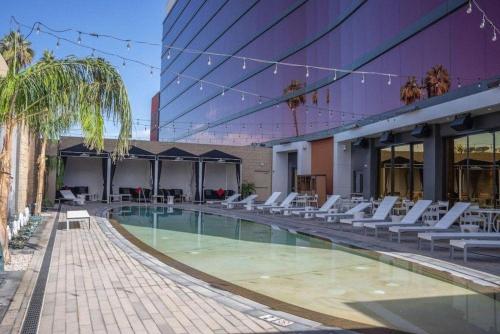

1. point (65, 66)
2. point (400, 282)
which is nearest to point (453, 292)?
point (400, 282)

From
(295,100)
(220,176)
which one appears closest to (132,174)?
(220,176)

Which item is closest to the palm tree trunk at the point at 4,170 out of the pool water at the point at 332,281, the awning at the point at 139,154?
the pool water at the point at 332,281

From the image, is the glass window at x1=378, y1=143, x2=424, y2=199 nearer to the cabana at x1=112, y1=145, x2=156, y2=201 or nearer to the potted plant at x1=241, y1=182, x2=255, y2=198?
the potted plant at x1=241, y1=182, x2=255, y2=198

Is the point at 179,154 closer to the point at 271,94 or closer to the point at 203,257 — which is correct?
the point at 271,94

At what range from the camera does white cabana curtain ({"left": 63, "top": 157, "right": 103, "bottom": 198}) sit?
23.2 metres

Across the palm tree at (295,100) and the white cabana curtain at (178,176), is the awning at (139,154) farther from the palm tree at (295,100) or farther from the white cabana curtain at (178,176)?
the palm tree at (295,100)

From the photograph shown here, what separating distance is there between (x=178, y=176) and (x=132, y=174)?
2.44 m

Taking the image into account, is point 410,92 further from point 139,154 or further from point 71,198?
point 71,198

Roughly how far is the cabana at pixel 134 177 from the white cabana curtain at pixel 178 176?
836 mm

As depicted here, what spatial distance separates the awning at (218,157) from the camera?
23.1 meters

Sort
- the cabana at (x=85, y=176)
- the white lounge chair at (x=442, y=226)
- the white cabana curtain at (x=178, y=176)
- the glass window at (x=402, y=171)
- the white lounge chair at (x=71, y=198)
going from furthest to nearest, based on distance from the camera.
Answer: the white cabana curtain at (x=178, y=176) → the cabana at (x=85, y=176) → the white lounge chair at (x=71, y=198) → the glass window at (x=402, y=171) → the white lounge chair at (x=442, y=226)

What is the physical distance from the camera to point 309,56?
22.5 meters

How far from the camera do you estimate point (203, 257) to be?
811 cm

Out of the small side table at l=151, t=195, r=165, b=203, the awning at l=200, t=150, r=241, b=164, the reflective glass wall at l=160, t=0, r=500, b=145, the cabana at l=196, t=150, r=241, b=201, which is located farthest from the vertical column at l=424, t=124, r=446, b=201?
the small side table at l=151, t=195, r=165, b=203
